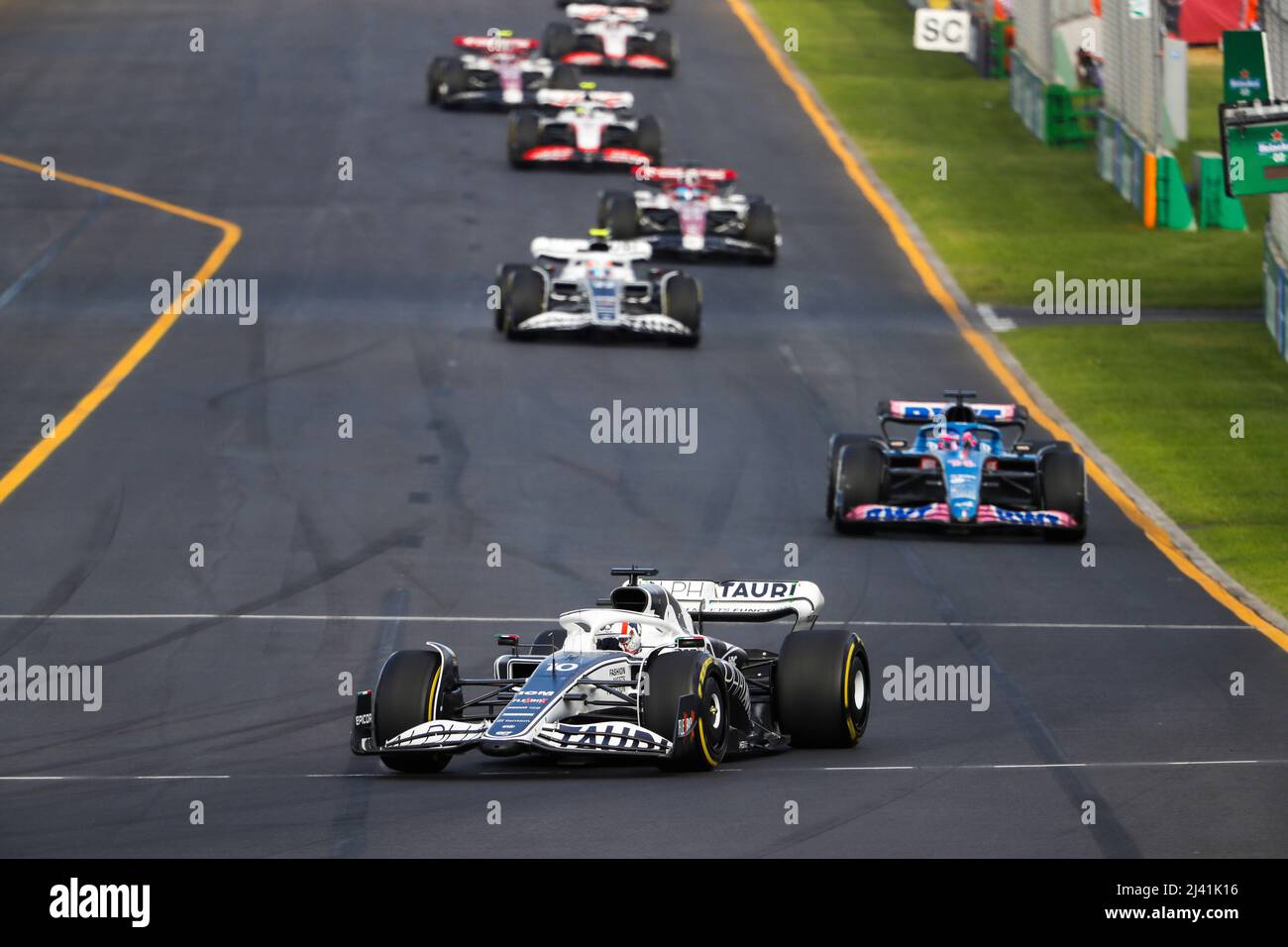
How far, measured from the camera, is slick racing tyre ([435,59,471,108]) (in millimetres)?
51594

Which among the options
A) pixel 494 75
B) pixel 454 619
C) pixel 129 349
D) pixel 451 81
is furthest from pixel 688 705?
pixel 451 81

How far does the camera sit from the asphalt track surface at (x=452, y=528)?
1441cm

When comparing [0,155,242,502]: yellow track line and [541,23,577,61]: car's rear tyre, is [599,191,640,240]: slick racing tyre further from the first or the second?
[541,23,577,61]: car's rear tyre

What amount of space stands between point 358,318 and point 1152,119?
16500 mm

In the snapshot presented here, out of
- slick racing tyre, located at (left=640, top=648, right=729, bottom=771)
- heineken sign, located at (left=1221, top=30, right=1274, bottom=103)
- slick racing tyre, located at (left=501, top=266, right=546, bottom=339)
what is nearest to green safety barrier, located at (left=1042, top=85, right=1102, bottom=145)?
heineken sign, located at (left=1221, top=30, right=1274, bottom=103)

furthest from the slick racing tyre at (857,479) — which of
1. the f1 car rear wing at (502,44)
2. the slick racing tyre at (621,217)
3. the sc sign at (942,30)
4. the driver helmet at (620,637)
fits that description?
the sc sign at (942,30)

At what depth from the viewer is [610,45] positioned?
5550 cm

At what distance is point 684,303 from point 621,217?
217 inches

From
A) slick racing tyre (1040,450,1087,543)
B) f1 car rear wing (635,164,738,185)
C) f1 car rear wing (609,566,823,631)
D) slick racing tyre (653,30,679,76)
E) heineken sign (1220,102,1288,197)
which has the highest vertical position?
slick racing tyre (653,30,679,76)

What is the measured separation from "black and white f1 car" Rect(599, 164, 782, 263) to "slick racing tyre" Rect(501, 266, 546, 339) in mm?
4689

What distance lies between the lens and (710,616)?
17.4 meters

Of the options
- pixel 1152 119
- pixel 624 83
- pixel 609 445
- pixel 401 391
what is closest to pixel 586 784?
pixel 609 445

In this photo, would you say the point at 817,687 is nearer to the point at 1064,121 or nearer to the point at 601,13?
the point at 1064,121
